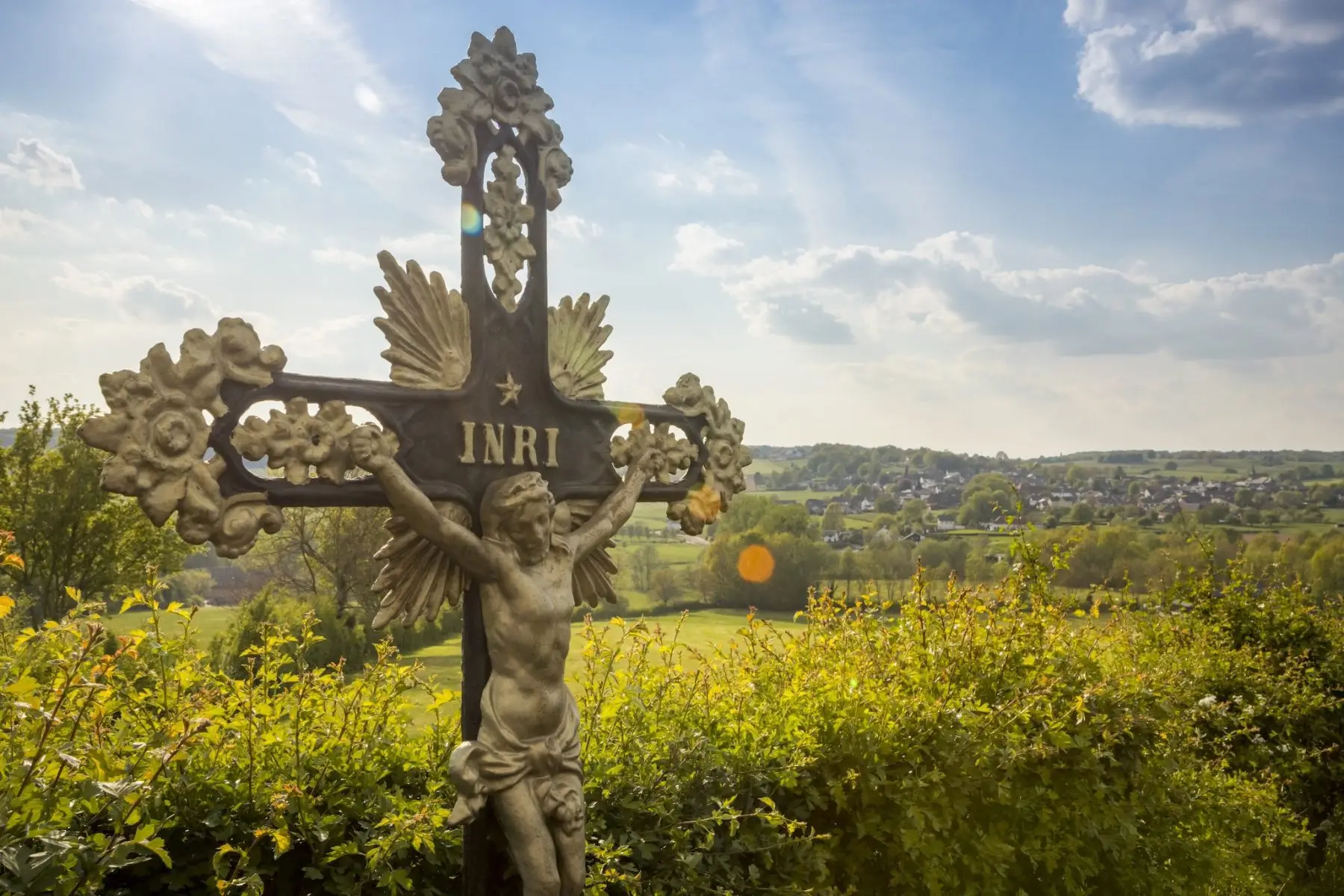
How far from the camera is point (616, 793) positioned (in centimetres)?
344

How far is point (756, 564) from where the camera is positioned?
1617 centimetres

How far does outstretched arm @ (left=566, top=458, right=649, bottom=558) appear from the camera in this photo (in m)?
3.03

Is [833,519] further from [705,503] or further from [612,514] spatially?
[612,514]

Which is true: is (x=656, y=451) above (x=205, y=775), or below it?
above

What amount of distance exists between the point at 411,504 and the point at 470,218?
42.7 inches

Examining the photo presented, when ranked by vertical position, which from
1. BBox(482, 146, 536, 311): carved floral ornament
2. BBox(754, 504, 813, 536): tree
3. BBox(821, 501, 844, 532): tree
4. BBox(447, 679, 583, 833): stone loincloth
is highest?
BBox(482, 146, 536, 311): carved floral ornament

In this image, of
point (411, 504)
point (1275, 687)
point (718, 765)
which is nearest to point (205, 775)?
point (411, 504)

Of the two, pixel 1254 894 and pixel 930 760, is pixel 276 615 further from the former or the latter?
pixel 1254 894

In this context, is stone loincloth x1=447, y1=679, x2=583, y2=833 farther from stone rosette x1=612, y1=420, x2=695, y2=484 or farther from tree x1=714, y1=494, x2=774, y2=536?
tree x1=714, y1=494, x2=774, y2=536

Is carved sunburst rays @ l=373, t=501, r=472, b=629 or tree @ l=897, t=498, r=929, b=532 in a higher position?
carved sunburst rays @ l=373, t=501, r=472, b=629

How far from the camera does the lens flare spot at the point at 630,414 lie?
11.2 ft

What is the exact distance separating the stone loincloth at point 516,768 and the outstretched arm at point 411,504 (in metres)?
0.43

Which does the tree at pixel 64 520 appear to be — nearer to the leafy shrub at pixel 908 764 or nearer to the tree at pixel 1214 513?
the leafy shrub at pixel 908 764

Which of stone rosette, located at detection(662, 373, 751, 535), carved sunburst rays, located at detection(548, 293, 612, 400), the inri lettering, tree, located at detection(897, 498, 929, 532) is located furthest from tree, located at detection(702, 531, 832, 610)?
the inri lettering
